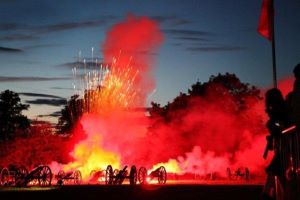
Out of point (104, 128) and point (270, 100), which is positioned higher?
point (104, 128)

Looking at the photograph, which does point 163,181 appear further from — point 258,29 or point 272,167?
point 272,167

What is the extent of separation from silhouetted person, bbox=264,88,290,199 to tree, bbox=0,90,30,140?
5345 centimetres

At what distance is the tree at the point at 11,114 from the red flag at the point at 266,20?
4610 centimetres

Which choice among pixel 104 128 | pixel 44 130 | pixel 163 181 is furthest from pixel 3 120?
pixel 163 181

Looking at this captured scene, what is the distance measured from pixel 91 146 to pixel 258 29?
110 feet

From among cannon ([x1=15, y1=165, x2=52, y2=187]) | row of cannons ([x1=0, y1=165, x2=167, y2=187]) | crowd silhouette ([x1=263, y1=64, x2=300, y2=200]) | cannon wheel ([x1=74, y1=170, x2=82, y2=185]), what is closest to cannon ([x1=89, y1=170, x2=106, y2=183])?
cannon wheel ([x1=74, y1=170, x2=82, y2=185])

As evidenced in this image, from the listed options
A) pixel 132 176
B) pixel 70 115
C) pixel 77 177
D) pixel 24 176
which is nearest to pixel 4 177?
pixel 24 176

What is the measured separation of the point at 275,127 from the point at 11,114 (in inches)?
2316

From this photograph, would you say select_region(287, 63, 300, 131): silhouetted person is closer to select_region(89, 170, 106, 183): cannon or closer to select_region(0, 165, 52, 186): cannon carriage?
select_region(0, 165, 52, 186): cannon carriage

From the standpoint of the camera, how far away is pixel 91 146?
47000 millimetres

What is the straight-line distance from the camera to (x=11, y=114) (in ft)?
206

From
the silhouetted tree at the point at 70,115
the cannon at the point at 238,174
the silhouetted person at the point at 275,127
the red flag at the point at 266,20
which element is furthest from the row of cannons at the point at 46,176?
the silhouetted tree at the point at 70,115

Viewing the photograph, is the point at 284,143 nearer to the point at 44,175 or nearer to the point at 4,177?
the point at 44,175

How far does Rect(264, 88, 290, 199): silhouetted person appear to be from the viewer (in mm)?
5977
